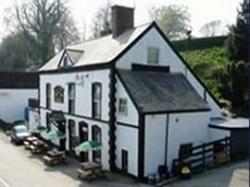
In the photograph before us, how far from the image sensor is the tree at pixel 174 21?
70.9 m

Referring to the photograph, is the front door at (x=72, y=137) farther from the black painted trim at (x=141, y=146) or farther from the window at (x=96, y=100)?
the black painted trim at (x=141, y=146)

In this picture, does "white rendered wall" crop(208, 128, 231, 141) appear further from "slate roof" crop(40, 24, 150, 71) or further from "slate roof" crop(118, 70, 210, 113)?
"slate roof" crop(40, 24, 150, 71)

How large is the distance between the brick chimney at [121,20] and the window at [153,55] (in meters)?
3.09

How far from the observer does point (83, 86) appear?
2562 cm

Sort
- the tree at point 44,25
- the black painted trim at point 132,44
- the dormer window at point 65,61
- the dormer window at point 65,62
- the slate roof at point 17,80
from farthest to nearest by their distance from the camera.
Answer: the tree at point 44,25 < the slate roof at point 17,80 < the dormer window at point 65,61 < the dormer window at point 65,62 < the black painted trim at point 132,44

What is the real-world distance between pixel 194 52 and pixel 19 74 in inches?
822

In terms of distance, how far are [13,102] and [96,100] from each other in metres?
23.9

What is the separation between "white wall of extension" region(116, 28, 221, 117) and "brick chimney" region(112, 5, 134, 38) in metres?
2.92

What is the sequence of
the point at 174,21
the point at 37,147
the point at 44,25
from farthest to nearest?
the point at 174,21 < the point at 44,25 < the point at 37,147

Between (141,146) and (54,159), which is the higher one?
(141,146)

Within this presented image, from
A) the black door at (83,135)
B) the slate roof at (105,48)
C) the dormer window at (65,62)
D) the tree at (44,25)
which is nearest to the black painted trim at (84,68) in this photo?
the slate roof at (105,48)

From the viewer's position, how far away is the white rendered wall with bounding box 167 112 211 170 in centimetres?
2106

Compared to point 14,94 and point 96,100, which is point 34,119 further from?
point 96,100

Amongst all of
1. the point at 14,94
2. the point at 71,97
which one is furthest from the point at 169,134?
the point at 14,94
